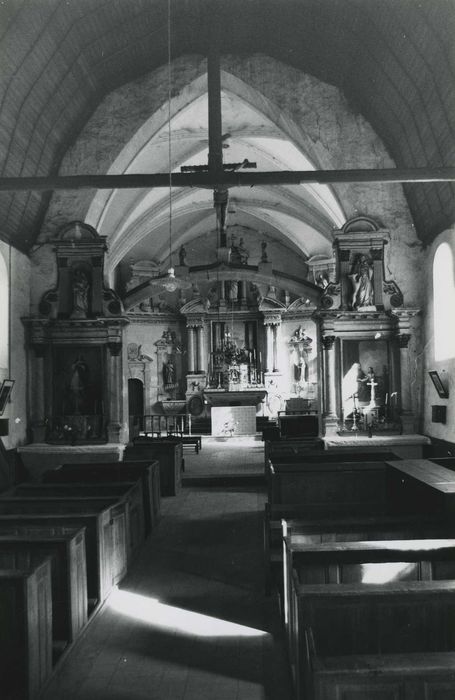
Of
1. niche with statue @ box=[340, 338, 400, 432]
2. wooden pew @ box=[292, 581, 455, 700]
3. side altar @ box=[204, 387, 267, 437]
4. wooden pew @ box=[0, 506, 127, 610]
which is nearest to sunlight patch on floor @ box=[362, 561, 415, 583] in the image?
wooden pew @ box=[292, 581, 455, 700]

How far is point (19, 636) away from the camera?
13.7 feet

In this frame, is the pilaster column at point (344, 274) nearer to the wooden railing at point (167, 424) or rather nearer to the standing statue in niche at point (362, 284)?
the standing statue in niche at point (362, 284)

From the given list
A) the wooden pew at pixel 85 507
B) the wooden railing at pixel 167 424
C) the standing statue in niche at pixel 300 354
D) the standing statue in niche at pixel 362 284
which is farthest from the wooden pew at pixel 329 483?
the standing statue in niche at pixel 300 354

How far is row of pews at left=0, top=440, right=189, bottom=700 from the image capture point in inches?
165

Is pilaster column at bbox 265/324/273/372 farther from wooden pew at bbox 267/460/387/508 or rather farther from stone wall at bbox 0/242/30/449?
wooden pew at bbox 267/460/387/508

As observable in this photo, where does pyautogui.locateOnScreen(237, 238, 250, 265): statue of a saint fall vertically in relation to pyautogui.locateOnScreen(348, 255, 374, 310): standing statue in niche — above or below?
above

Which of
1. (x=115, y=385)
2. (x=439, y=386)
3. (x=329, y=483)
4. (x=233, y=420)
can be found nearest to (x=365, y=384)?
(x=439, y=386)

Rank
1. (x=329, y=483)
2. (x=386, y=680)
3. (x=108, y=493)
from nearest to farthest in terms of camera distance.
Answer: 1. (x=386, y=680)
2. (x=108, y=493)
3. (x=329, y=483)

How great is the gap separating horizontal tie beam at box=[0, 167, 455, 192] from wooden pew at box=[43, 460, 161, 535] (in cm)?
463

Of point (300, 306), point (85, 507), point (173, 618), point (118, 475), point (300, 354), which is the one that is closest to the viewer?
point (173, 618)

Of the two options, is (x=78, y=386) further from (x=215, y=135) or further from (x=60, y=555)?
(x=60, y=555)

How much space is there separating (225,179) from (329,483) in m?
5.02

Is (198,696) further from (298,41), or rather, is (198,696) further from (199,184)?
(298,41)

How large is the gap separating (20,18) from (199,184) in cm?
433
